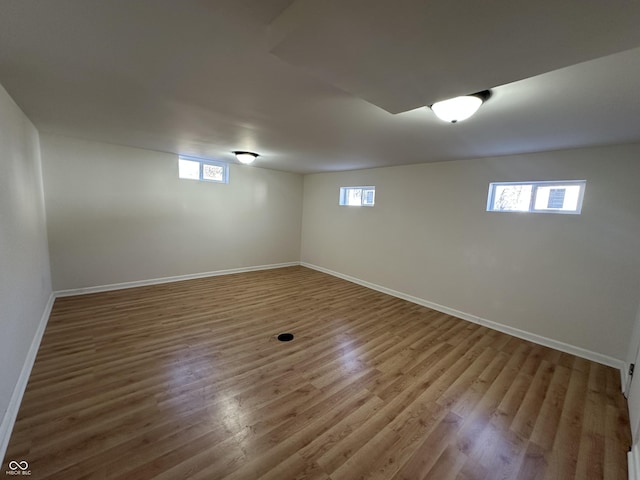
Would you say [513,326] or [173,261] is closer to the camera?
[513,326]

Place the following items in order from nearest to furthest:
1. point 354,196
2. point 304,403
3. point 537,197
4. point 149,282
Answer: point 304,403 < point 537,197 < point 149,282 < point 354,196

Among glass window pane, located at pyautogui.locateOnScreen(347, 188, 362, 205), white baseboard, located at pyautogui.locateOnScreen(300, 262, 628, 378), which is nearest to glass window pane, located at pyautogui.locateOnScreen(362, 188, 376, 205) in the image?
glass window pane, located at pyautogui.locateOnScreen(347, 188, 362, 205)

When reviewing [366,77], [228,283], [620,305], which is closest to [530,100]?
[366,77]

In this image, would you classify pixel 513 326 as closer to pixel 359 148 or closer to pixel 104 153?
pixel 359 148

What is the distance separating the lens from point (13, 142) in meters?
2.16

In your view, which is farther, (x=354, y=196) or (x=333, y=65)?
(x=354, y=196)

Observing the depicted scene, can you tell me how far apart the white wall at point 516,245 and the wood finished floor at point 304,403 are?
45cm

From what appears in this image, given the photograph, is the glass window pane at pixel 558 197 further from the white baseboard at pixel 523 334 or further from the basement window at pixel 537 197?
the white baseboard at pixel 523 334

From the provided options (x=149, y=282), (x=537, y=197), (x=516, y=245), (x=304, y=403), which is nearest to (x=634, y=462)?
(x=304, y=403)

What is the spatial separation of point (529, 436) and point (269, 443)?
6.05ft

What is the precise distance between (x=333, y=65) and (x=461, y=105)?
3.27ft

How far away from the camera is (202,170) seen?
4938 mm

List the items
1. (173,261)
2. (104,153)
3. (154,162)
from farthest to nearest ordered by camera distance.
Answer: (173,261) < (154,162) < (104,153)

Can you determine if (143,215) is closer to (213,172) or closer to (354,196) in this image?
(213,172)
